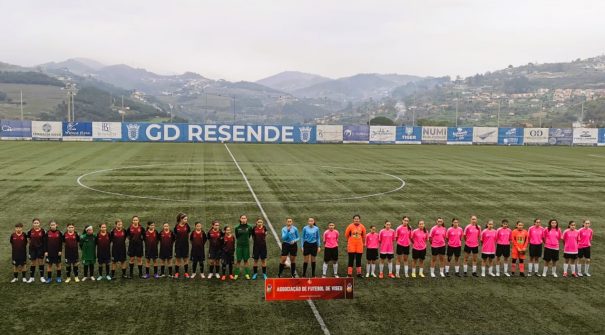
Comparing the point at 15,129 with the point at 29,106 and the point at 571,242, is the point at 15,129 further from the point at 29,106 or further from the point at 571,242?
the point at 29,106

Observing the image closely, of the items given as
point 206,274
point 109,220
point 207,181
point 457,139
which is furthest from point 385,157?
point 206,274

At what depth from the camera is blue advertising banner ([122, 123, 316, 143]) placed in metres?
65.9

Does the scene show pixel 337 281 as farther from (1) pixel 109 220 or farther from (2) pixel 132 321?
(1) pixel 109 220

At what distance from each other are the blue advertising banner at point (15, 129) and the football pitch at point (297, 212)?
1604 centimetres

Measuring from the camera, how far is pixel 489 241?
14.3m

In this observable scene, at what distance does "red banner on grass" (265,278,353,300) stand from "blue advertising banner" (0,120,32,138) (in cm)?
6088

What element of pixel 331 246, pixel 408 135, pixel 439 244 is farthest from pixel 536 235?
pixel 408 135

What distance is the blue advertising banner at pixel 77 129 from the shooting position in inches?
2501

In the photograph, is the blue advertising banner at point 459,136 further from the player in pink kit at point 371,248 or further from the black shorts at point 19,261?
the black shorts at point 19,261

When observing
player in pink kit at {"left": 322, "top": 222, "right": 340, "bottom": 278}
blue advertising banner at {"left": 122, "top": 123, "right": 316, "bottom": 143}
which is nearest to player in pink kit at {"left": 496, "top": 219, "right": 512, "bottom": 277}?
player in pink kit at {"left": 322, "top": 222, "right": 340, "bottom": 278}

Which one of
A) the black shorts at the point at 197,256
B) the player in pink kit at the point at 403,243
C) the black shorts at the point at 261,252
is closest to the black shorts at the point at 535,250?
the player in pink kit at the point at 403,243

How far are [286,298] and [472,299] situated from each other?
445 cm

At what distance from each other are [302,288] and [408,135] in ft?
201

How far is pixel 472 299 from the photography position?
12.4 meters
